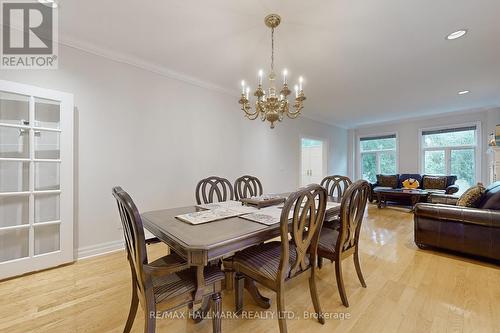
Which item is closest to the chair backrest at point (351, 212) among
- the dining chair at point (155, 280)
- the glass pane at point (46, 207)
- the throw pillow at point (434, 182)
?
the dining chair at point (155, 280)

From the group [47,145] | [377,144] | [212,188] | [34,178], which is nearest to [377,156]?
[377,144]

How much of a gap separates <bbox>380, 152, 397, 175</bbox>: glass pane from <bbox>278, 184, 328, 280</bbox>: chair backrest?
A: 6.49m

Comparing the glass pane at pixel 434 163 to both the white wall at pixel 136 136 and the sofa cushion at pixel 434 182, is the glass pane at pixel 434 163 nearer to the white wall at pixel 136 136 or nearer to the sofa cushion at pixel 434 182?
the sofa cushion at pixel 434 182

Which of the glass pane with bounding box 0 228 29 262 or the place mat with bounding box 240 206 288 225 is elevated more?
the place mat with bounding box 240 206 288 225

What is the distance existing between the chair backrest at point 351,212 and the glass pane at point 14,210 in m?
3.00

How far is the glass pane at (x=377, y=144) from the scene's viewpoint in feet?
22.1

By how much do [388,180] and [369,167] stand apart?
1.08 m

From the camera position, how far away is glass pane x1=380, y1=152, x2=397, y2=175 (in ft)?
22.1

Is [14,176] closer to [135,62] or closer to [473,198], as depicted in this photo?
[135,62]

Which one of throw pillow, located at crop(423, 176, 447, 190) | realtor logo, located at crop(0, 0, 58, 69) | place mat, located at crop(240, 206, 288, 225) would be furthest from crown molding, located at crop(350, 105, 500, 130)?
realtor logo, located at crop(0, 0, 58, 69)

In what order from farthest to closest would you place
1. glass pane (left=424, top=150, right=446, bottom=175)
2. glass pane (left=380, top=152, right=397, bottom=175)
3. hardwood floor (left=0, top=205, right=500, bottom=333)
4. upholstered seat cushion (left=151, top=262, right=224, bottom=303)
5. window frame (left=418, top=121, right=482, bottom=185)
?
1. glass pane (left=380, top=152, right=397, bottom=175)
2. glass pane (left=424, top=150, right=446, bottom=175)
3. window frame (left=418, top=121, right=482, bottom=185)
4. hardwood floor (left=0, top=205, right=500, bottom=333)
5. upholstered seat cushion (left=151, top=262, right=224, bottom=303)

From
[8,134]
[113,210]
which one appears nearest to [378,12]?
[113,210]

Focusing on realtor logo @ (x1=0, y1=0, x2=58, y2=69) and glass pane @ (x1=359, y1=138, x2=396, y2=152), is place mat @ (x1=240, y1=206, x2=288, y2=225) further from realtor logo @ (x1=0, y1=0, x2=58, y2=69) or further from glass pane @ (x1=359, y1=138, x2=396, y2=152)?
glass pane @ (x1=359, y1=138, x2=396, y2=152)

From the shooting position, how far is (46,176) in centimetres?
234
